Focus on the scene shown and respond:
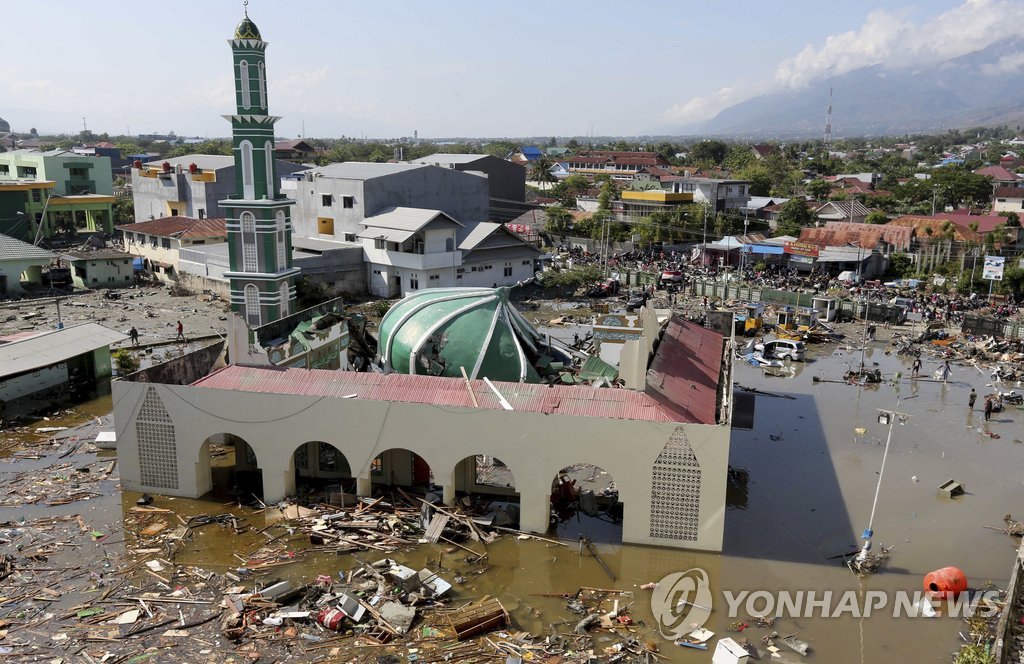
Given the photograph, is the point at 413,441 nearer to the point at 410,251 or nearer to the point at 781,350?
the point at 781,350

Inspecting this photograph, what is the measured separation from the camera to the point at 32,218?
2103 inches

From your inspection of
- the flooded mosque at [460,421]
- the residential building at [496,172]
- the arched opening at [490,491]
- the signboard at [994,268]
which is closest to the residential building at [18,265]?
the flooded mosque at [460,421]

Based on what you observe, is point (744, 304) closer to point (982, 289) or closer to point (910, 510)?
point (982, 289)

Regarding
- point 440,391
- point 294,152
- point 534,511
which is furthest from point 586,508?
point 294,152

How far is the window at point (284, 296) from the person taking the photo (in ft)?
87.8

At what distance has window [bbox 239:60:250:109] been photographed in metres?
24.7

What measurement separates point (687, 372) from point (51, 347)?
63.5 feet

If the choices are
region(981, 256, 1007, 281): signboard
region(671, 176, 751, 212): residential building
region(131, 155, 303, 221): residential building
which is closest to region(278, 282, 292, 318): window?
region(131, 155, 303, 221): residential building

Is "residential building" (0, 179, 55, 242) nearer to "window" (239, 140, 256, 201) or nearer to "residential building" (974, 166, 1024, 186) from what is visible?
"window" (239, 140, 256, 201)

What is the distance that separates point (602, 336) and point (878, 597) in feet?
34.8

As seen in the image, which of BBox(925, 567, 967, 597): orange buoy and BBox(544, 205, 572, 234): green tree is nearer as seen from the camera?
BBox(925, 567, 967, 597): orange buoy

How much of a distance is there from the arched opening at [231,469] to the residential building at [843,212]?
164 ft

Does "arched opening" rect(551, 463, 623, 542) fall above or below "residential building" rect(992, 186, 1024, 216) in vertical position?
below

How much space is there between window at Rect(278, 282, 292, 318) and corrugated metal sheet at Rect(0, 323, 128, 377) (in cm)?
539
